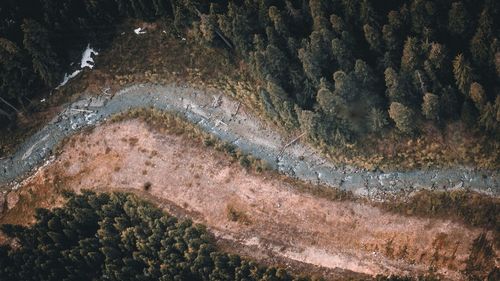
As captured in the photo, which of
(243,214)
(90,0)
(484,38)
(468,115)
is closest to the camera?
(484,38)

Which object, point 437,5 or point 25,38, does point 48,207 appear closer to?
point 25,38

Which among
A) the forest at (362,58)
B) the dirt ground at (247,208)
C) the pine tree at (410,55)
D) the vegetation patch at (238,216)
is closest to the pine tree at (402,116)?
the forest at (362,58)

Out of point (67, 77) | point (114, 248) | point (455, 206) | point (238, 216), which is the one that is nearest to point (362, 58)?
point (455, 206)

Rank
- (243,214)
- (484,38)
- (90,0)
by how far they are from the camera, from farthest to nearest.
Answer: (90,0), (243,214), (484,38)

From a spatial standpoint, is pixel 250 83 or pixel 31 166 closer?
pixel 250 83

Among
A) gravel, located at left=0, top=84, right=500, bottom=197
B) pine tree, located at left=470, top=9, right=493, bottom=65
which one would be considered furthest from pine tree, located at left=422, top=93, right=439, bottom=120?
gravel, located at left=0, top=84, right=500, bottom=197

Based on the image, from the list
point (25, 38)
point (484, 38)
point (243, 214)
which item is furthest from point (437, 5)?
point (25, 38)

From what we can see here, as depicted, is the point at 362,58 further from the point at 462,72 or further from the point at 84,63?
the point at 84,63
